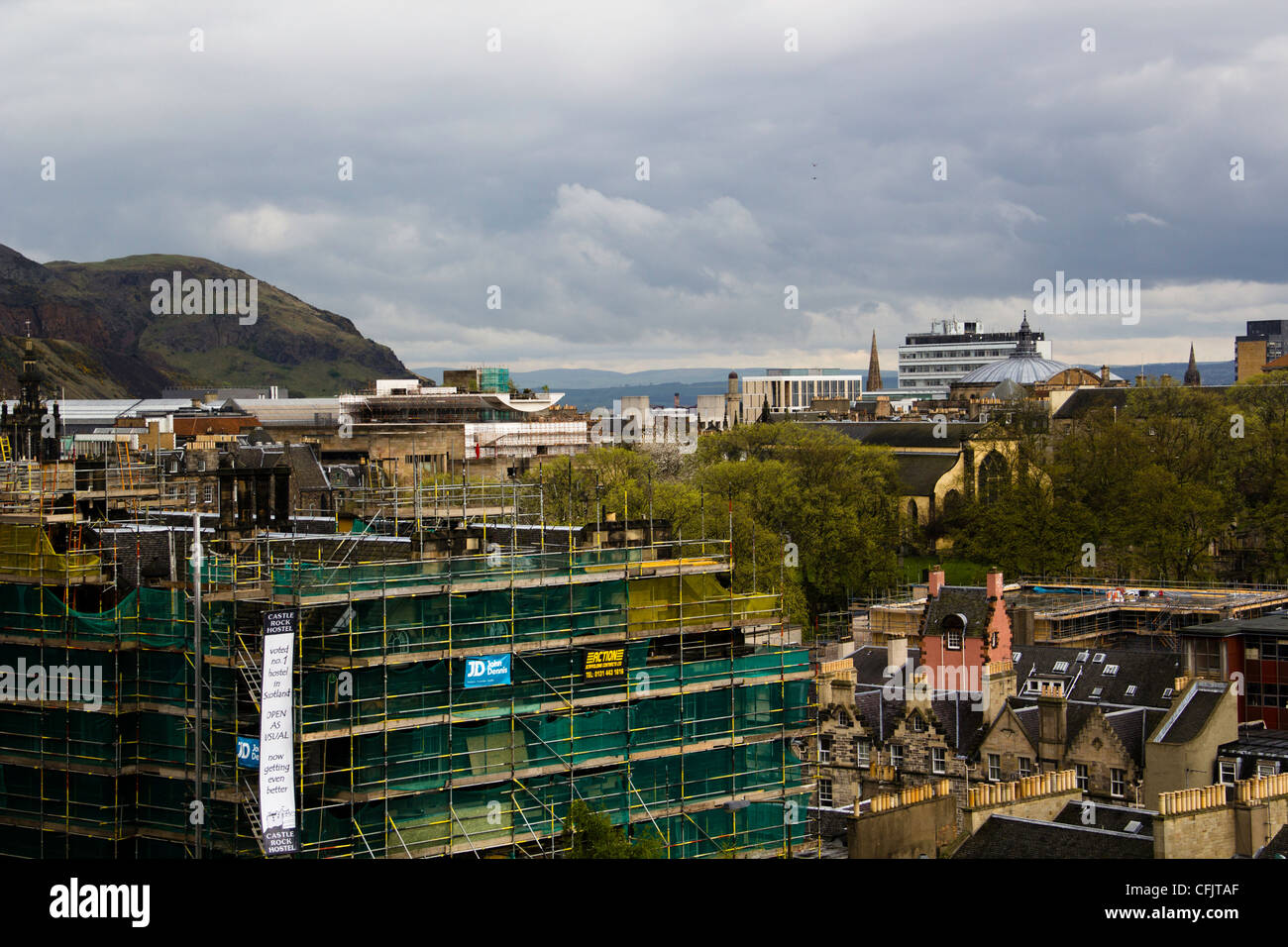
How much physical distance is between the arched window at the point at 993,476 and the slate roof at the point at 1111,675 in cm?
4355

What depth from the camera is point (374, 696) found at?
29.1 metres

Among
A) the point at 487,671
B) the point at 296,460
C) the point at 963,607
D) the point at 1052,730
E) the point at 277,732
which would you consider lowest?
the point at 1052,730

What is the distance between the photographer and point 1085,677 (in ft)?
170

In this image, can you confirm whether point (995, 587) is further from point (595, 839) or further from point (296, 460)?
point (296, 460)

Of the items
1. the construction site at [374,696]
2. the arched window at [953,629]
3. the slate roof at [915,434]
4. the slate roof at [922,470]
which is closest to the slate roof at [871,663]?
the arched window at [953,629]

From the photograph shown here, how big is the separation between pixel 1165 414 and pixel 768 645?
76.1m

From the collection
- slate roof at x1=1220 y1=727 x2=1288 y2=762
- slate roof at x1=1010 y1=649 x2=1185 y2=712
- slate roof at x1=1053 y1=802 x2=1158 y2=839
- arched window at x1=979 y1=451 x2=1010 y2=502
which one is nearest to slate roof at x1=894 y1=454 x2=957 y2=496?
arched window at x1=979 y1=451 x2=1010 y2=502

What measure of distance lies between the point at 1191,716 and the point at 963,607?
13.6 metres

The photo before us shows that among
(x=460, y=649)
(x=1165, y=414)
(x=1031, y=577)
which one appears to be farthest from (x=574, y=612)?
(x=1165, y=414)

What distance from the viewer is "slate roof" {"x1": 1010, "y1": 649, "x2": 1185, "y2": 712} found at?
4953cm

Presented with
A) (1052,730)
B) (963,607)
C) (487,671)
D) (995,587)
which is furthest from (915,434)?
(487,671)

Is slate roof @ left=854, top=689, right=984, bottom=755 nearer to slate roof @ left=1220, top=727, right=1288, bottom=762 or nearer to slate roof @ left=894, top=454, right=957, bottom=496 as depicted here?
slate roof @ left=1220, top=727, right=1288, bottom=762

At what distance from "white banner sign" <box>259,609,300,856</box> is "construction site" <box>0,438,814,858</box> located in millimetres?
84
